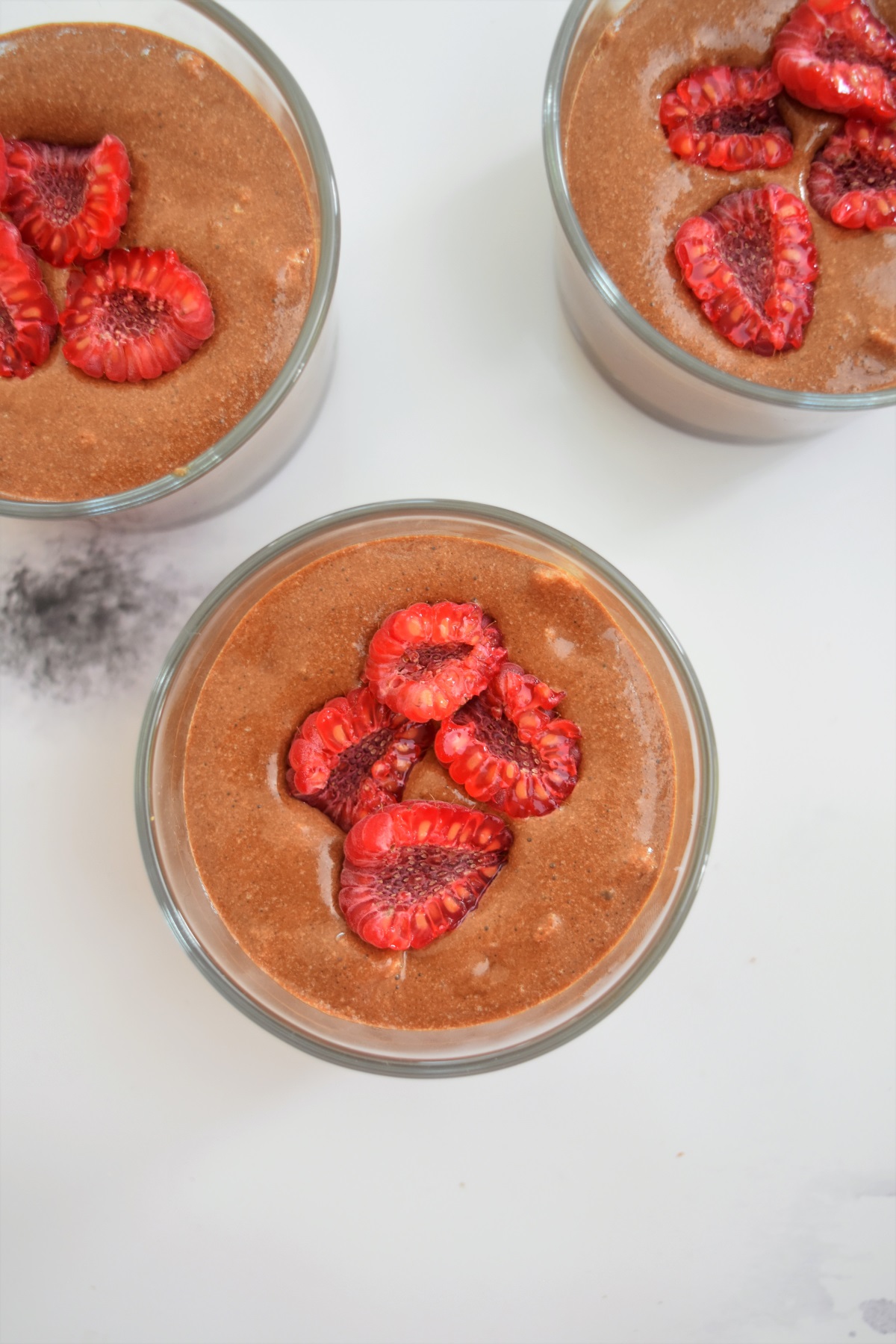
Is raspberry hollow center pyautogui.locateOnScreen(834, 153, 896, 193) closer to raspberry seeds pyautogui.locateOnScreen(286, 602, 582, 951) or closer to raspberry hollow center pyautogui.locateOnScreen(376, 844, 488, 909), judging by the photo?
raspberry seeds pyautogui.locateOnScreen(286, 602, 582, 951)

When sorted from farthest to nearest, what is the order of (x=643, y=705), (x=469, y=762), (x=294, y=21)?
(x=294, y=21) → (x=643, y=705) → (x=469, y=762)

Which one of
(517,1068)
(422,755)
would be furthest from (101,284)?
(517,1068)

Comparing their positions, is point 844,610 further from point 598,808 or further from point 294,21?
point 294,21

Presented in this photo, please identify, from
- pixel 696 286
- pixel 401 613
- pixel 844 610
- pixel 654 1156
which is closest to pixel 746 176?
pixel 696 286

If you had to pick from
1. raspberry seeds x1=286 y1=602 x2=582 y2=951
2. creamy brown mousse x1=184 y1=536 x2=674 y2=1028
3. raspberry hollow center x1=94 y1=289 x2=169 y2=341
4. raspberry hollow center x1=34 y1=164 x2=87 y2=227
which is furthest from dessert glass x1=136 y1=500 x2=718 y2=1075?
raspberry hollow center x1=34 y1=164 x2=87 y2=227

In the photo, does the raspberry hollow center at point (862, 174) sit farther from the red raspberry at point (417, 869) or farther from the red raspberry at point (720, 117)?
the red raspberry at point (417, 869)

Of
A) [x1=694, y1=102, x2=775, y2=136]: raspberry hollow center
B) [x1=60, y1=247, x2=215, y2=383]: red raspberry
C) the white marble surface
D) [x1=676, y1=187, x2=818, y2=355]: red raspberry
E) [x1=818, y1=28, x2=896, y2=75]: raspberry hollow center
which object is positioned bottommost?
the white marble surface
